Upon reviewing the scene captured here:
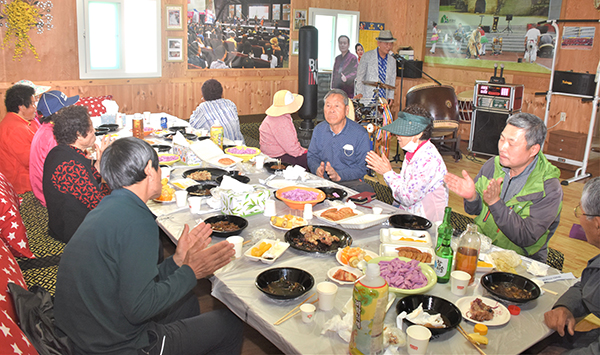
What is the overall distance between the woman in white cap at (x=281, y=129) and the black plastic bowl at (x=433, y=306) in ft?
9.86

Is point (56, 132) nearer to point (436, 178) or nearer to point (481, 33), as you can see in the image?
point (436, 178)

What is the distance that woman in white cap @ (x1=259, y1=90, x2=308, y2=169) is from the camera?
4641mm

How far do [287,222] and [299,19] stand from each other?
7066mm

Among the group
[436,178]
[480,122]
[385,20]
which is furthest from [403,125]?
[385,20]

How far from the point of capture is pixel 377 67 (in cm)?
793

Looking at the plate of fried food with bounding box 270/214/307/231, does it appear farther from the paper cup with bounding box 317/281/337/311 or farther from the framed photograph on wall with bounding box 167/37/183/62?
the framed photograph on wall with bounding box 167/37/183/62

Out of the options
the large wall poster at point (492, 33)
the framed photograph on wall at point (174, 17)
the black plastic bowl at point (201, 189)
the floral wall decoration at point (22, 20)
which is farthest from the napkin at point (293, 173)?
the large wall poster at point (492, 33)

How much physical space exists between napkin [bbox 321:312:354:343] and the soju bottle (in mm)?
548

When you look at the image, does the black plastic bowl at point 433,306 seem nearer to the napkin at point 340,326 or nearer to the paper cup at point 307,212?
the napkin at point 340,326

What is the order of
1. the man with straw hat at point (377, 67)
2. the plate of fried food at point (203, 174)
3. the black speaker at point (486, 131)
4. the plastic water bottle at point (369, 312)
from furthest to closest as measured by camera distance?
the man with straw hat at point (377, 67), the black speaker at point (486, 131), the plate of fried food at point (203, 174), the plastic water bottle at point (369, 312)

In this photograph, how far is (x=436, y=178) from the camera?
308 cm

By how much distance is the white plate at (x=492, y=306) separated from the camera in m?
1.76

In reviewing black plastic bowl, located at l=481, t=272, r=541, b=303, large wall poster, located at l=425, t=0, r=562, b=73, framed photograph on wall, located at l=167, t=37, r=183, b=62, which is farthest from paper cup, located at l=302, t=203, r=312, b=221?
large wall poster, located at l=425, t=0, r=562, b=73

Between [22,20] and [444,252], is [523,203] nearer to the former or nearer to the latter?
[444,252]
